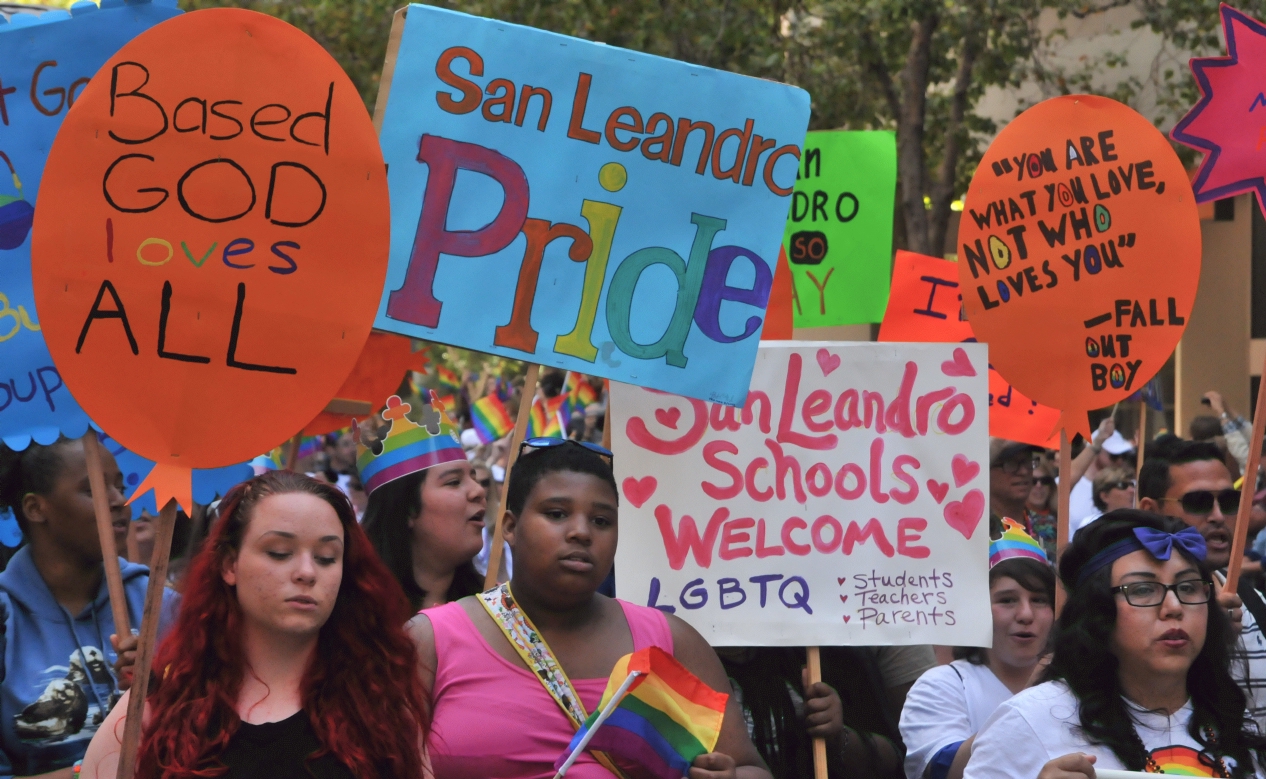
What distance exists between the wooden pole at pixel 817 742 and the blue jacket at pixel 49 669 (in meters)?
1.74

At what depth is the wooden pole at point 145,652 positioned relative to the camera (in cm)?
280

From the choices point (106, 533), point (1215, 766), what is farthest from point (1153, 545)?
point (106, 533)

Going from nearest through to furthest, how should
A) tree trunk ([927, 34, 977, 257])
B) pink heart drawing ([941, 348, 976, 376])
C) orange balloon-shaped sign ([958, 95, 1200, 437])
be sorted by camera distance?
pink heart drawing ([941, 348, 976, 376]), orange balloon-shaped sign ([958, 95, 1200, 437]), tree trunk ([927, 34, 977, 257])

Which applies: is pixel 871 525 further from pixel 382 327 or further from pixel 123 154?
pixel 123 154

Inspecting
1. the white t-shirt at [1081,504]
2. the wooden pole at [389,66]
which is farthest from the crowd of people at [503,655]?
the white t-shirt at [1081,504]

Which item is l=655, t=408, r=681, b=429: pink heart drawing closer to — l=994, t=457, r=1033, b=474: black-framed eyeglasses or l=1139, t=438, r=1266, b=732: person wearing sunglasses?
l=1139, t=438, r=1266, b=732: person wearing sunglasses

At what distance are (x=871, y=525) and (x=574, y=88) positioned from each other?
5.00 ft

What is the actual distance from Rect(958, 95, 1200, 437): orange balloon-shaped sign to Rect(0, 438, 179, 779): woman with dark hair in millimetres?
2755

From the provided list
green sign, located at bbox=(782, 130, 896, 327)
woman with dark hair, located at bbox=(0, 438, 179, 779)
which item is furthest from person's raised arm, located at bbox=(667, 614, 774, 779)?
green sign, located at bbox=(782, 130, 896, 327)

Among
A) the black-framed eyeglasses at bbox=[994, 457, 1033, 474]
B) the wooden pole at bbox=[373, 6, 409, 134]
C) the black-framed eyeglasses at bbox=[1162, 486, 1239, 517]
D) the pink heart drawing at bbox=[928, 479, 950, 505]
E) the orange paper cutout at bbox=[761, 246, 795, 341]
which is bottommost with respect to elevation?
the pink heart drawing at bbox=[928, 479, 950, 505]

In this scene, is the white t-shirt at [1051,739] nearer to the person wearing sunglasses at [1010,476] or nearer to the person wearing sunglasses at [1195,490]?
the person wearing sunglasses at [1195,490]

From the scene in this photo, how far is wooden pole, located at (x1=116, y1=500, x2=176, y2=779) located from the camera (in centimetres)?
280

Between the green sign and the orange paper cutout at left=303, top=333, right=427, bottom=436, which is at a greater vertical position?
the green sign

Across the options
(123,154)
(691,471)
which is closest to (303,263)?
(123,154)
